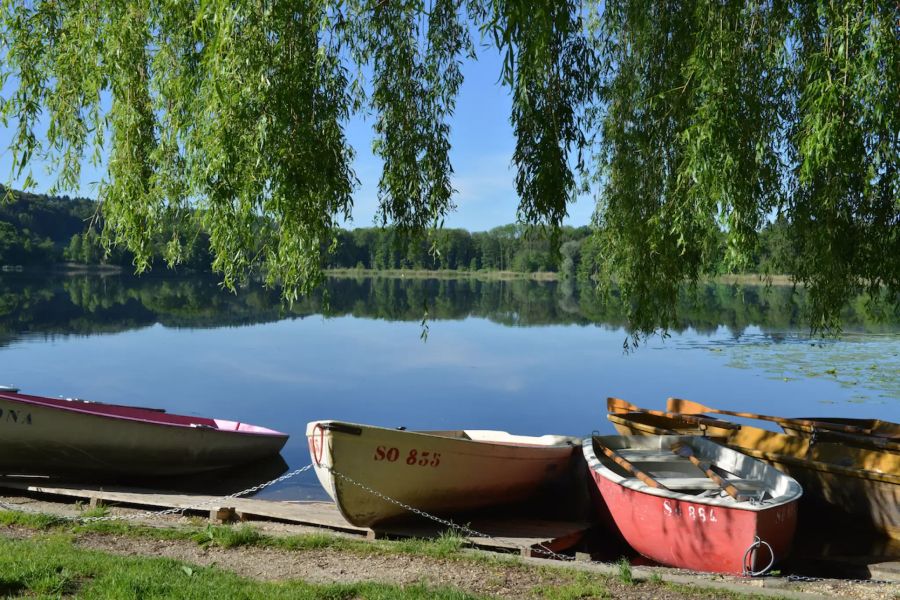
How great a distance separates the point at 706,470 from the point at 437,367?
51.3ft

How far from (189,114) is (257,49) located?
3.24 feet

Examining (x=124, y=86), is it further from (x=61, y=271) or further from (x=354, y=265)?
(x=61, y=271)

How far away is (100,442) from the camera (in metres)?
9.88

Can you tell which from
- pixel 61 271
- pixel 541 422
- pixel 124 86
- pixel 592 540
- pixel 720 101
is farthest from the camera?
pixel 61 271

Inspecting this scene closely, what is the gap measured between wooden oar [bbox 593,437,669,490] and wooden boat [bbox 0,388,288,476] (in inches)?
206

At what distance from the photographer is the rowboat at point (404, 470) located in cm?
755

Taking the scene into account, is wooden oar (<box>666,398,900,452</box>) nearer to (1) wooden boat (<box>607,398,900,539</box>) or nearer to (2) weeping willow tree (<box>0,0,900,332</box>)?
(1) wooden boat (<box>607,398,900,539</box>)

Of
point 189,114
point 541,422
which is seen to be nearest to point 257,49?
point 189,114

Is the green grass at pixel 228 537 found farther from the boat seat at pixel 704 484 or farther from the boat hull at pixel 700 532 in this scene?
the boat seat at pixel 704 484

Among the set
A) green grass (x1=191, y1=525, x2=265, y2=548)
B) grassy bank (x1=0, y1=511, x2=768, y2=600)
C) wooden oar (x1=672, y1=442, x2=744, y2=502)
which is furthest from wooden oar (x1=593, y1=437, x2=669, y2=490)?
green grass (x1=191, y1=525, x2=265, y2=548)

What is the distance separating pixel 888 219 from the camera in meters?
6.84

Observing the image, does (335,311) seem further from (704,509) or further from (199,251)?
(704,509)

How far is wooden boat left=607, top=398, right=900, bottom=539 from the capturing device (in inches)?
336

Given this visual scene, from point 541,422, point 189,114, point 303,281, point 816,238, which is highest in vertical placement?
point 189,114
